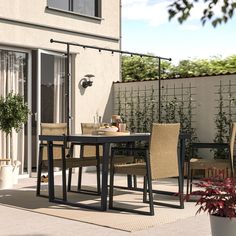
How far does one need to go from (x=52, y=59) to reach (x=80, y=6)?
1.51 m

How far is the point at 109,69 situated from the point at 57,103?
5.67 ft

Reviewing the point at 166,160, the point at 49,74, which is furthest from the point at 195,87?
the point at 166,160

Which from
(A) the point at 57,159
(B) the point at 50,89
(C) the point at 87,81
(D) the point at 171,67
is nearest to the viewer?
(A) the point at 57,159

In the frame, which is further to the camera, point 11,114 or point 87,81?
point 87,81

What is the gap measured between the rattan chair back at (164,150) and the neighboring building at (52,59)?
391 centimetres

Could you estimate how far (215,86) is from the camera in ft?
31.3

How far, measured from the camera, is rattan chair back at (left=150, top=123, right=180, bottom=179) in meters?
5.64

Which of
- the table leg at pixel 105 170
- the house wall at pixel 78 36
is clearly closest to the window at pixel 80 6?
the house wall at pixel 78 36

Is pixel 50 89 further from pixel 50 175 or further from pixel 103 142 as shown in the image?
pixel 103 142

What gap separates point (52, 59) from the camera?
973cm

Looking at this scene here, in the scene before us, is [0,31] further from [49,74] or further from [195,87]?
[195,87]

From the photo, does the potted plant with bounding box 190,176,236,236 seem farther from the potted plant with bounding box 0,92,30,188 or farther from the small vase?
the potted plant with bounding box 0,92,30,188

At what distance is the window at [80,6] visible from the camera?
998 centimetres

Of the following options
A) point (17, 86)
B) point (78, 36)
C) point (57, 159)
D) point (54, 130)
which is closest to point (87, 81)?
point (78, 36)
